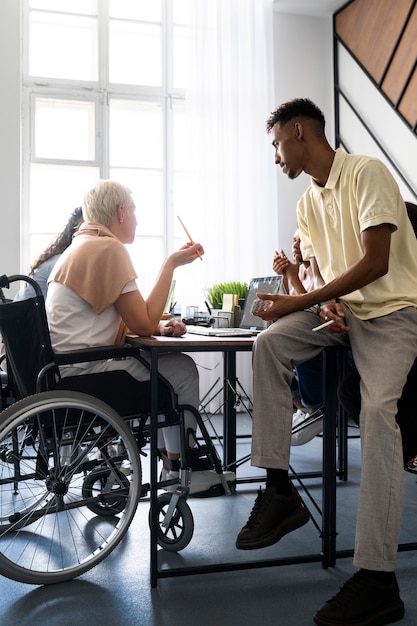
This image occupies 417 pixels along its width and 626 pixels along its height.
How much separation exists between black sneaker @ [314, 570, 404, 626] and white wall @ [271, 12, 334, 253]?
381cm

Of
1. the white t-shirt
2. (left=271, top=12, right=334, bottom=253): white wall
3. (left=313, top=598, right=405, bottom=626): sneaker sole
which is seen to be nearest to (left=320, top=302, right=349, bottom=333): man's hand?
the white t-shirt

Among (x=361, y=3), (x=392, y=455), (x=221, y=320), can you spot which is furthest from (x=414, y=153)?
(x=392, y=455)

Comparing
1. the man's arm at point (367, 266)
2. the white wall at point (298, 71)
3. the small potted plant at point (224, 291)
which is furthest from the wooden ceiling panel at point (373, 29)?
the man's arm at point (367, 266)

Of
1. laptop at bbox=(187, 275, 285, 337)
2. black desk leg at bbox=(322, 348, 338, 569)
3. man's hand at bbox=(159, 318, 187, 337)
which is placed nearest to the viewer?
black desk leg at bbox=(322, 348, 338, 569)

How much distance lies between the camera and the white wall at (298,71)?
5215 mm

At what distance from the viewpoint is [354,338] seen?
6.03ft

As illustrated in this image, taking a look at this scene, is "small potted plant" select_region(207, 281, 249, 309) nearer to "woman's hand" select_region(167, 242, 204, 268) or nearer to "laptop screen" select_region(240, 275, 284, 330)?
"laptop screen" select_region(240, 275, 284, 330)

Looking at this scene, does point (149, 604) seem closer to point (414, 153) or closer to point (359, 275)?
point (359, 275)

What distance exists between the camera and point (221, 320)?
2.66 meters

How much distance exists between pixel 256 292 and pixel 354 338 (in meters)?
0.71

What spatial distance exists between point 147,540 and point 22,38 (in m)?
3.98

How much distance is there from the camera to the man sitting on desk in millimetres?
1571

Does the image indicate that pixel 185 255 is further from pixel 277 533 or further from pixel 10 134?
pixel 10 134

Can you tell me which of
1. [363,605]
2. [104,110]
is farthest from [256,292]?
[104,110]
